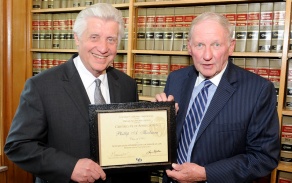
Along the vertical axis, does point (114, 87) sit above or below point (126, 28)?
below

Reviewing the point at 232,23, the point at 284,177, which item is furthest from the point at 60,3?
the point at 284,177

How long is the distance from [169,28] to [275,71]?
981 mm

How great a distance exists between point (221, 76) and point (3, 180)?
271 cm

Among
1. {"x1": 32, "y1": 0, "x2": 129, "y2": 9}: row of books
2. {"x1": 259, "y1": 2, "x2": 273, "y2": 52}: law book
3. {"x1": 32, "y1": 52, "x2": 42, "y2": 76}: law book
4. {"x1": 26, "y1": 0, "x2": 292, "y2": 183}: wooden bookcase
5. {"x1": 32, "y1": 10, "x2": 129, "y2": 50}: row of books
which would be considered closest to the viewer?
{"x1": 26, "y1": 0, "x2": 292, "y2": 183}: wooden bookcase

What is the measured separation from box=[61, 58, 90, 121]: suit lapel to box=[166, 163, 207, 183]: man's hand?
0.52 m

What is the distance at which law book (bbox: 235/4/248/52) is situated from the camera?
2.47 meters

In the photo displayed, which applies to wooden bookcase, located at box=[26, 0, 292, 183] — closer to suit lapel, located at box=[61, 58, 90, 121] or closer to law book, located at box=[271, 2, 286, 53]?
law book, located at box=[271, 2, 286, 53]

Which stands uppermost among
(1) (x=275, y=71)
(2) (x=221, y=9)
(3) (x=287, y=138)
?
(2) (x=221, y=9)

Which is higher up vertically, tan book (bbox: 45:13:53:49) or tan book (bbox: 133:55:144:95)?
tan book (bbox: 45:13:53:49)

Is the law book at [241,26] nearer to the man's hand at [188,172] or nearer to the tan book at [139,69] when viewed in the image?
the tan book at [139,69]

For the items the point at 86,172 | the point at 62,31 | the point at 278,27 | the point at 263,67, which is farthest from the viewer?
the point at 62,31

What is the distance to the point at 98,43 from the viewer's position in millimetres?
1613

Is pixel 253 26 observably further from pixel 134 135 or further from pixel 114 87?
pixel 134 135

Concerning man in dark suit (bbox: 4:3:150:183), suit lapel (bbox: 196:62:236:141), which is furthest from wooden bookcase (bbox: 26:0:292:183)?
man in dark suit (bbox: 4:3:150:183)
